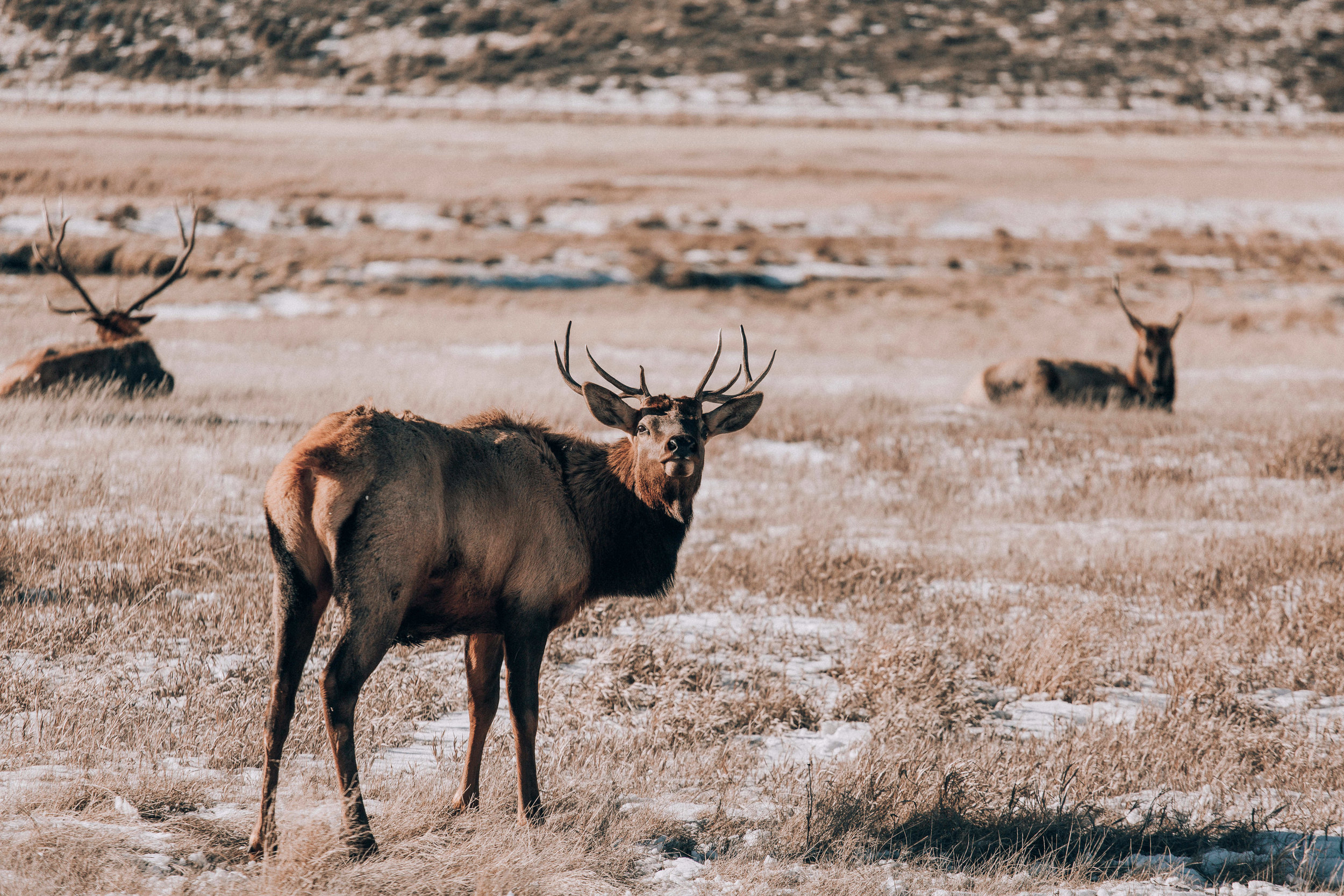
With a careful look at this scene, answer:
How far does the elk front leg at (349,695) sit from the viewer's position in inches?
145

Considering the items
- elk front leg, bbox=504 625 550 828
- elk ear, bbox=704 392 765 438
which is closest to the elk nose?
elk ear, bbox=704 392 765 438

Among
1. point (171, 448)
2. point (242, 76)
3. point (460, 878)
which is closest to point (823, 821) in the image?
point (460, 878)

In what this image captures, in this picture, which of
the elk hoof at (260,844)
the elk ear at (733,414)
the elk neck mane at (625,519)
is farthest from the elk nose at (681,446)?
the elk hoof at (260,844)

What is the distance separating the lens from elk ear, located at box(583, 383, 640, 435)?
195 inches

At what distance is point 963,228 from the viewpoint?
45.4m

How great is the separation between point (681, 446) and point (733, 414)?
710 mm

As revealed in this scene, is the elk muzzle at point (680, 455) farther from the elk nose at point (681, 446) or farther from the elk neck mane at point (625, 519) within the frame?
the elk neck mane at point (625, 519)

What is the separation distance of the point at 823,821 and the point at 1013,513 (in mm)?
6694

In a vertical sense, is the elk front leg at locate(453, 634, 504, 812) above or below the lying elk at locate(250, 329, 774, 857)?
below

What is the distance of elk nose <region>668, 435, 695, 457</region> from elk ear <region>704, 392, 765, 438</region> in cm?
39

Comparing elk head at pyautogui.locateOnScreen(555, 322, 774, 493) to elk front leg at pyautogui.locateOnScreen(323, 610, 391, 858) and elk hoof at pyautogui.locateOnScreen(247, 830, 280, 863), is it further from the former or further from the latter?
elk hoof at pyautogui.locateOnScreen(247, 830, 280, 863)

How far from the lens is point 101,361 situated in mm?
12523

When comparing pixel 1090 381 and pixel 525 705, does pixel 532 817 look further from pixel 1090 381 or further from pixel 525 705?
pixel 1090 381

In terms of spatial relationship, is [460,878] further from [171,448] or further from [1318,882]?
[171,448]
